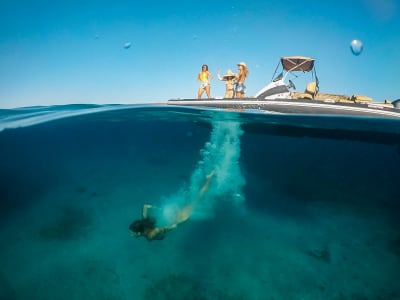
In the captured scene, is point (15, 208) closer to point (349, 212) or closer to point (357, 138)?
point (349, 212)

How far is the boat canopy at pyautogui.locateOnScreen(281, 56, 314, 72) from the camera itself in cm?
1591

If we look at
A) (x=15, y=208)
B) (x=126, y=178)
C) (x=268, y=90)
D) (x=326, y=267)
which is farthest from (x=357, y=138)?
(x=15, y=208)

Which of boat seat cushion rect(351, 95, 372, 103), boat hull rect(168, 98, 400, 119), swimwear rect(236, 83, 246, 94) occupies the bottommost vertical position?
boat hull rect(168, 98, 400, 119)

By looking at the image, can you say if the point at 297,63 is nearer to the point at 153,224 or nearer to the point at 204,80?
the point at 204,80

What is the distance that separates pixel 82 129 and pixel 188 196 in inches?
190

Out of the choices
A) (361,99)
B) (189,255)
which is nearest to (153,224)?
(189,255)

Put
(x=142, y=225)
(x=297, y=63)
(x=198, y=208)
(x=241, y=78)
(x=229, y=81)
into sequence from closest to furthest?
(x=142, y=225)
(x=198, y=208)
(x=241, y=78)
(x=229, y=81)
(x=297, y=63)

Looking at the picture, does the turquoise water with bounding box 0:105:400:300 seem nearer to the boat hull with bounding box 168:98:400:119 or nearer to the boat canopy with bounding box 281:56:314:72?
the boat hull with bounding box 168:98:400:119

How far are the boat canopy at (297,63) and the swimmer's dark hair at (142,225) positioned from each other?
14.7m

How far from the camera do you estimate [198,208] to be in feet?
20.5

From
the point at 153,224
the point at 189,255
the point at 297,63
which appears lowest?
the point at 189,255

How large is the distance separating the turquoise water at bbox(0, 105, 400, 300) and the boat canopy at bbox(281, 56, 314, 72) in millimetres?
7440

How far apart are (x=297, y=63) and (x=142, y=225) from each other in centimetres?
1580

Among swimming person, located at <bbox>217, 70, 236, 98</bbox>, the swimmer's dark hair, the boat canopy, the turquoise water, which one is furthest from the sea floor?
the boat canopy
